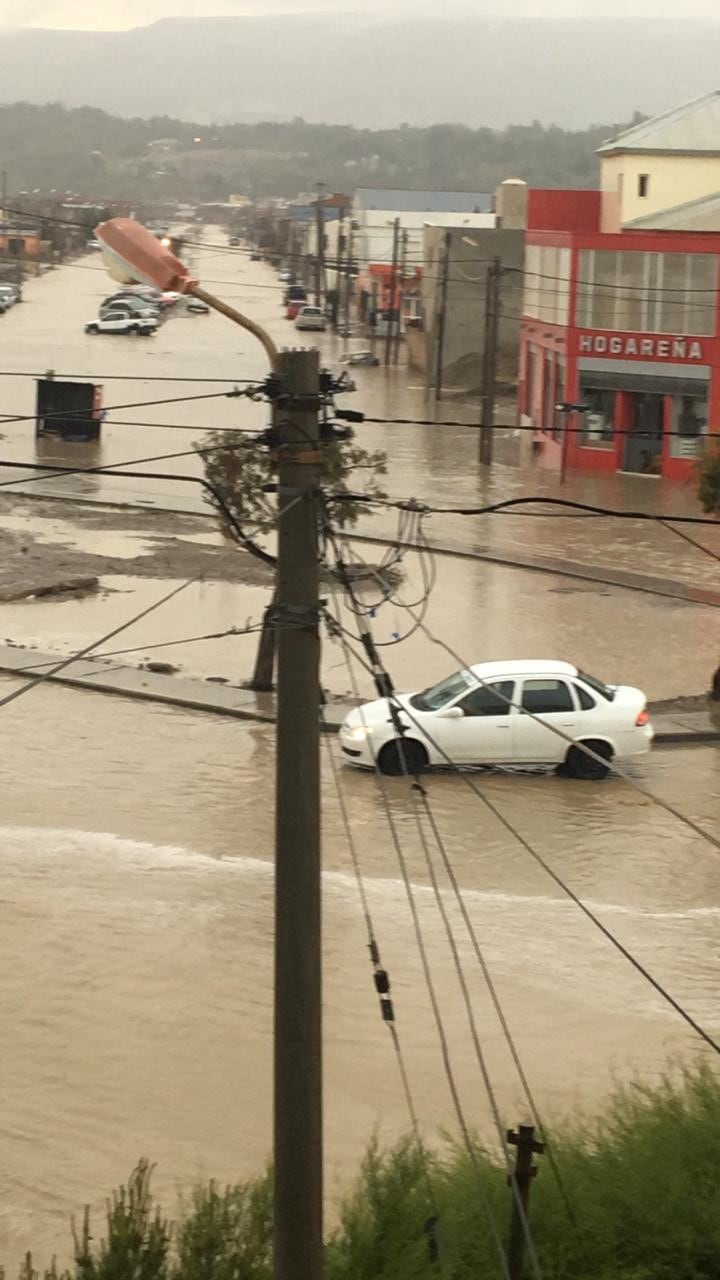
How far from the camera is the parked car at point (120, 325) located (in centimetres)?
7850

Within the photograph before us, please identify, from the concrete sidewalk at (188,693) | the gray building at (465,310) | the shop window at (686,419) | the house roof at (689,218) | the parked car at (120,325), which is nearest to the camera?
the concrete sidewalk at (188,693)

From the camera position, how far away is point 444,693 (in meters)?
18.0

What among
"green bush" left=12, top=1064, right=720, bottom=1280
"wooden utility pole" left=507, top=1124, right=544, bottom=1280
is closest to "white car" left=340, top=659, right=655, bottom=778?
"green bush" left=12, top=1064, right=720, bottom=1280

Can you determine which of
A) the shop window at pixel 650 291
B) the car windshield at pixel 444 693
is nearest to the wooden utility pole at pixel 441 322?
the shop window at pixel 650 291

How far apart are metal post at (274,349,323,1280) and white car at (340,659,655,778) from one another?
10.6 metres

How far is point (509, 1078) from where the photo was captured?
36.7 feet

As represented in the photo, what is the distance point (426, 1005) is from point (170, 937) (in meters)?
2.12

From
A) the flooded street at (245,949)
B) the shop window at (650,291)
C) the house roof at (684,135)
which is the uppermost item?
the house roof at (684,135)

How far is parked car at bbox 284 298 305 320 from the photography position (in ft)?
292

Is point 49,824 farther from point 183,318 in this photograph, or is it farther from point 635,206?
point 183,318

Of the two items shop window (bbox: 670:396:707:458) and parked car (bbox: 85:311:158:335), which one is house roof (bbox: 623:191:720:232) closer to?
shop window (bbox: 670:396:707:458)

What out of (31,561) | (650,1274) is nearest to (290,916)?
(650,1274)

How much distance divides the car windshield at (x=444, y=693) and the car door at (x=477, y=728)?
0.12 m

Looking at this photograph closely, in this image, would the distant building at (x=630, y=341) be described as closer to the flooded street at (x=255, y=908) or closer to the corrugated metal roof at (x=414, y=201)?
the flooded street at (x=255, y=908)
